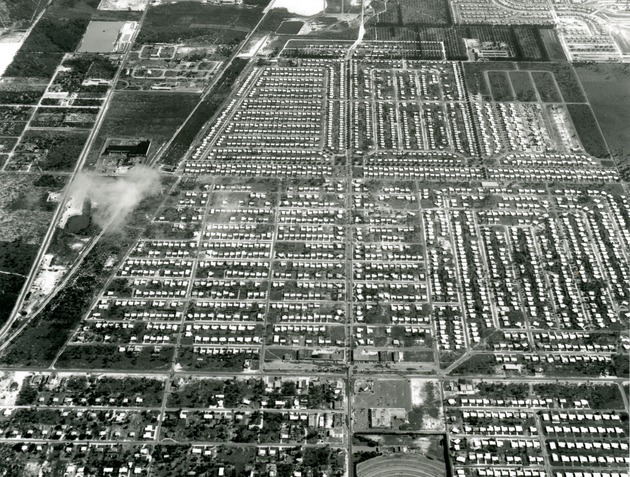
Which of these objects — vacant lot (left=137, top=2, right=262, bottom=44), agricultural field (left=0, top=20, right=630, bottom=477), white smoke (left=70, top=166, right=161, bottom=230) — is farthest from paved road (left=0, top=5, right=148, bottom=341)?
vacant lot (left=137, top=2, right=262, bottom=44)

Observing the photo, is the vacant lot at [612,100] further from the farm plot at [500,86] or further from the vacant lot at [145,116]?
the vacant lot at [145,116]

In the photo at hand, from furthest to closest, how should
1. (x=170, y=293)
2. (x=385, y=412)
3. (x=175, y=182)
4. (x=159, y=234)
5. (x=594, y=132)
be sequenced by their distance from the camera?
1. (x=594, y=132)
2. (x=175, y=182)
3. (x=159, y=234)
4. (x=170, y=293)
5. (x=385, y=412)

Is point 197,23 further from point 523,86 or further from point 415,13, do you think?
point 523,86

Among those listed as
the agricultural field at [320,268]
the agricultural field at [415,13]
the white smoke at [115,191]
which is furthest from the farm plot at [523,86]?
the white smoke at [115,191]

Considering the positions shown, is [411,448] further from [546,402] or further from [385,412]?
[546,402]

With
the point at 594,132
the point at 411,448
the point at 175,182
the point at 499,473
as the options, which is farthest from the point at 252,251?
the point at 594,132

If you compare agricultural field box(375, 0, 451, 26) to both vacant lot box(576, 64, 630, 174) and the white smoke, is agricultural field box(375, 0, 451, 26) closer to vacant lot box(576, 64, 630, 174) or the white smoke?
vacant lot box(576, 64, 630, 174)
